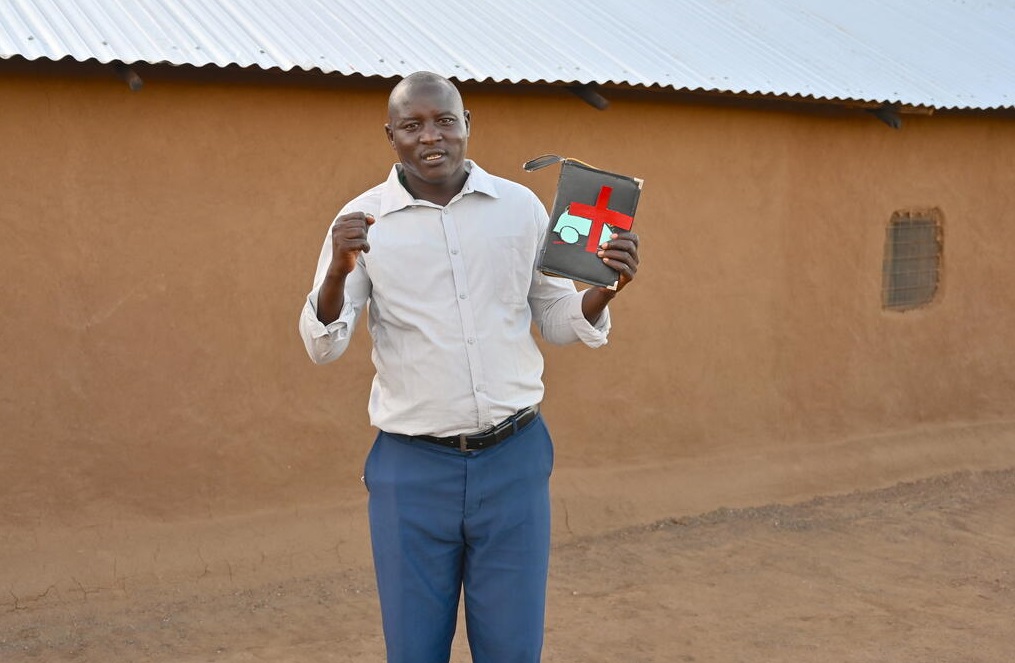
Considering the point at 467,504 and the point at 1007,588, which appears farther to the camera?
the point at 1007,588

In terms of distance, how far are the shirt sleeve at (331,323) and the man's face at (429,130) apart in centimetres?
27

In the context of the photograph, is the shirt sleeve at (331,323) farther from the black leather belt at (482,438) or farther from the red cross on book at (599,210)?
the red cross on book at (599,210)

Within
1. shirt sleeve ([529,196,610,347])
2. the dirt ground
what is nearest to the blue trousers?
shirt sleeve ([529,196,610,347])

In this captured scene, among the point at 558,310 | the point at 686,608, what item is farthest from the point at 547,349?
the point at 558,310

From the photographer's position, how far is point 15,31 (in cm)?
474

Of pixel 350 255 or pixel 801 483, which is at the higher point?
pixel 350 255

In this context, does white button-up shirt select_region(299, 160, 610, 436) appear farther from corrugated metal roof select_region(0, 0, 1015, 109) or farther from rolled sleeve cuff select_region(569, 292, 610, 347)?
corrugated metal roof select_region(0, 0, 1015, 109)

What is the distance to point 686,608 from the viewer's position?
5508 mm

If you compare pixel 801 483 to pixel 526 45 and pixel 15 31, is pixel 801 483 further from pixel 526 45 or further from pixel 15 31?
pixel 15 31

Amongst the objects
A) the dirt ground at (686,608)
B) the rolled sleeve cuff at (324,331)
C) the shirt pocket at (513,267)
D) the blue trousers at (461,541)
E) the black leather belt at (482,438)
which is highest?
the shirt pocket at (513,267)

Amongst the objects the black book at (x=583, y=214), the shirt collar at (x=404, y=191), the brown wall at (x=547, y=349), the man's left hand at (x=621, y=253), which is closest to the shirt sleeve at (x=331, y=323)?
the shirt collar at (x=404, y=191)

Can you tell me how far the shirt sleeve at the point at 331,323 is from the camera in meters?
2.77

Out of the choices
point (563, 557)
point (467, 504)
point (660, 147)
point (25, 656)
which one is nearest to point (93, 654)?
point (25, 656)

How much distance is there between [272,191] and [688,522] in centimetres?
287
